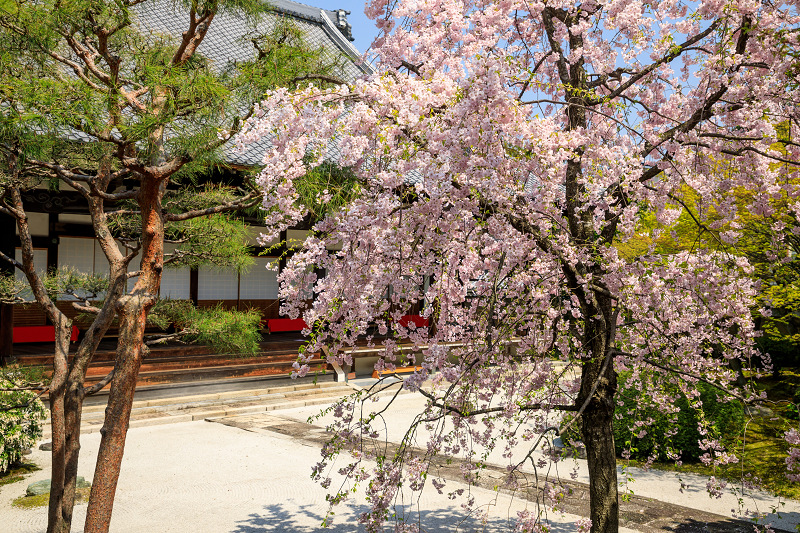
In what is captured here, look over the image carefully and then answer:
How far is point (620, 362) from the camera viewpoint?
5.08 metres

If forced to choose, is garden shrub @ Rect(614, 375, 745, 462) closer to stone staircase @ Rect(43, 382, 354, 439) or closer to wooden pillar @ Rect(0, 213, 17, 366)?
stone staircase @ Rect(43, 382, 354, 439)

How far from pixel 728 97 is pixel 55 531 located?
607 centimetres

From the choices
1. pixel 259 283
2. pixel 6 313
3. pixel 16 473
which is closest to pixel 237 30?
pixel 259 283

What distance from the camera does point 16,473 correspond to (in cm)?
757

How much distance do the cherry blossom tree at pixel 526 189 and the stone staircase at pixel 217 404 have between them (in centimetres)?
638

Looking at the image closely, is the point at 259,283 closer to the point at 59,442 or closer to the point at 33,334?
the point at 33,334

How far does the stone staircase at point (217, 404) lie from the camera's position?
1005cm

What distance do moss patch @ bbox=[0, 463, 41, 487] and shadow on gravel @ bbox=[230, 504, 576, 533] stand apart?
10.8 ft

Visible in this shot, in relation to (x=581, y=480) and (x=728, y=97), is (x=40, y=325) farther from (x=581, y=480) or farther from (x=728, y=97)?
(x=728, y=97)

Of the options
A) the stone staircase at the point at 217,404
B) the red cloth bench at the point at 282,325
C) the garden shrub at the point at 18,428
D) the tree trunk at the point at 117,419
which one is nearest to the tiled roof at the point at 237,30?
the garden shrub at the point at 18,428

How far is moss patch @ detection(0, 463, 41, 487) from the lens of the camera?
23.9 feet

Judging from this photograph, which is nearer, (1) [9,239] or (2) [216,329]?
(2) [216,329]

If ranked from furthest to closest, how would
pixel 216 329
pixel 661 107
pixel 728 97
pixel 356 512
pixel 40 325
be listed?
pixel 40 325
pixel 216 329
pixel 356 512
pixel 661 107
pixel 728 97

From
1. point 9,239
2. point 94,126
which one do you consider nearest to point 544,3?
point 94,126
